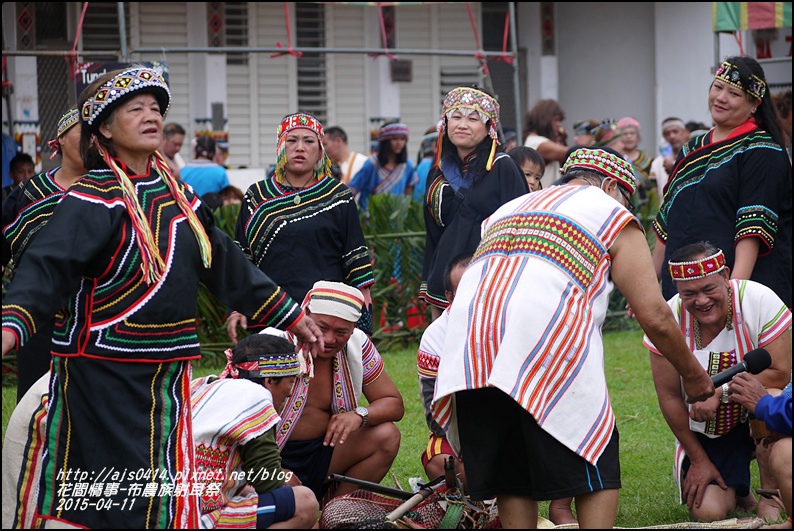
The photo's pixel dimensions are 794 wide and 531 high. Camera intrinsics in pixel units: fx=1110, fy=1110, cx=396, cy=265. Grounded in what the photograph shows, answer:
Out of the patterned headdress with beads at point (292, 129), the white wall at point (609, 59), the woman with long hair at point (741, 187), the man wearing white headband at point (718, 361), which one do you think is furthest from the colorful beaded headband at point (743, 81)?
the white wall at point (609, 59)

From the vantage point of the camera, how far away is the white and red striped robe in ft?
12.5

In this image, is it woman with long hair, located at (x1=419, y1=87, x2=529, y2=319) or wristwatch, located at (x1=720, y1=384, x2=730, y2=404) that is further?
woman with long hair, located at (x1=419, y1=87, x2=529, y2=319)

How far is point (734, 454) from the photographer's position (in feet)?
17.3

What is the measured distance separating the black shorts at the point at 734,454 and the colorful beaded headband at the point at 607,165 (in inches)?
62.1

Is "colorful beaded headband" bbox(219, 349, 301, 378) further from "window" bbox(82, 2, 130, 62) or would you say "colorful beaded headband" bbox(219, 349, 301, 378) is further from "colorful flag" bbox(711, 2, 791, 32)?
"window" bbox(82, 2, 130, 62)

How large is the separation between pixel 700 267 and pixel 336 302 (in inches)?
64.6

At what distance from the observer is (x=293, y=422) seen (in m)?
5.15

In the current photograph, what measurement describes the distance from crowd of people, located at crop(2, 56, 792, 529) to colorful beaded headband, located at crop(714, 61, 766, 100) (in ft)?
0.04

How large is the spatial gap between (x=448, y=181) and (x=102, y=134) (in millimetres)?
2772

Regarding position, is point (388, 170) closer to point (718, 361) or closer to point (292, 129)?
point (292, 129)

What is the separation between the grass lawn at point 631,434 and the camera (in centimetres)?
542

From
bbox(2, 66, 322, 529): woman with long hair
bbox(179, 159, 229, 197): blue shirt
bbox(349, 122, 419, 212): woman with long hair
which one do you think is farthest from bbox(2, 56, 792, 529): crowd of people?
bbox(349, 122, 419, 212): woman with long hair

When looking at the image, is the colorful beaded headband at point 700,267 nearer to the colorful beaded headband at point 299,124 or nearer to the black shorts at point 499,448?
the black shorts at point 499,448

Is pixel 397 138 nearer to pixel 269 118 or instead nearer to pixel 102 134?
pixel 269 118
